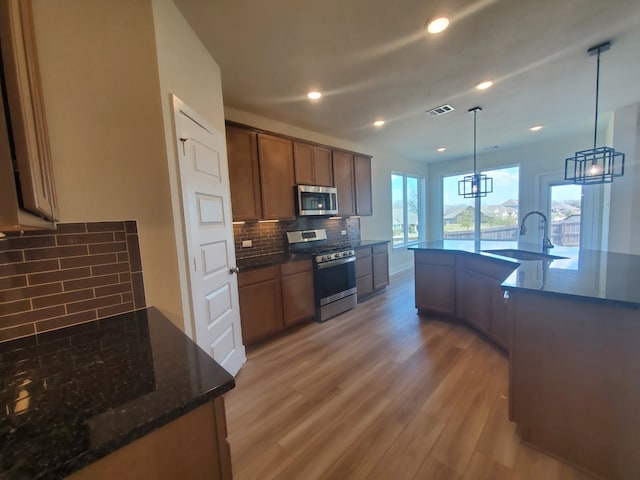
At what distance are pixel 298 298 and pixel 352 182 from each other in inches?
87.7

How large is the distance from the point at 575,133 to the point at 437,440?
594 centimetres

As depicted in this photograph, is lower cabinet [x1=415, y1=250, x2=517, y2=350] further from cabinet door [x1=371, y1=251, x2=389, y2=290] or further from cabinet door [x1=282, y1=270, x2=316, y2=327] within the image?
cabinet door [x1=282, y1=270, x2=316, y2=327]

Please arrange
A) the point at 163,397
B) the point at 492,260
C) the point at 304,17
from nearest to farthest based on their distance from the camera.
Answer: the point at 163,397 < the point at 304,17 < the point at 492,260

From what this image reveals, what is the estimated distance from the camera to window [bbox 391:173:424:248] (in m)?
6.10

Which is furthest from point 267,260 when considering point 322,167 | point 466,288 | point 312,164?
point 466,288

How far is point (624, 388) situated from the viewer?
1.27 metres

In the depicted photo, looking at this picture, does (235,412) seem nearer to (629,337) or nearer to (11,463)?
(11,463)

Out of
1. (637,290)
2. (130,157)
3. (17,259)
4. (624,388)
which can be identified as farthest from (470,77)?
(17,259)

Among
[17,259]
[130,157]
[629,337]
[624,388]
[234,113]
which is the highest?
[234,113]

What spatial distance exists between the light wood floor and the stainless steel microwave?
167 centimetres

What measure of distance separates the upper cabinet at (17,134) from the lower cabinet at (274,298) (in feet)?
6.38

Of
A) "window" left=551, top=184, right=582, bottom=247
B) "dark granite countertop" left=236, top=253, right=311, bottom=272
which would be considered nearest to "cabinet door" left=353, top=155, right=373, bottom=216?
→ "dark granite countertop" left=236, top=253, right=311, bottom=272

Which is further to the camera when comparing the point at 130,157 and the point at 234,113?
the point at 234,113

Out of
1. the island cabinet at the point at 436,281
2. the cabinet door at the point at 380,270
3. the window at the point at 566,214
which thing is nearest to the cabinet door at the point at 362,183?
the cabinet door at the point at 380,270
